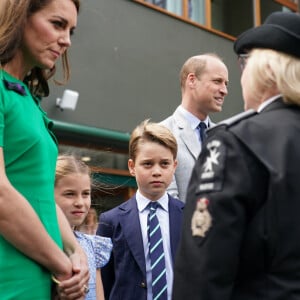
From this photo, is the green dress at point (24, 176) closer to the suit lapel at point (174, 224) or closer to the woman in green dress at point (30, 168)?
the woman in green dress at point (30, 168)

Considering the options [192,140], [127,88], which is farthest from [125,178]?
[192,140]

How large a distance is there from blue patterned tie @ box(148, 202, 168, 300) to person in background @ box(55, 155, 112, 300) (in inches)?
9.0

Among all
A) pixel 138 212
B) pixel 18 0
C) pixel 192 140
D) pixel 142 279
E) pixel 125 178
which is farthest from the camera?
pixel 125 178

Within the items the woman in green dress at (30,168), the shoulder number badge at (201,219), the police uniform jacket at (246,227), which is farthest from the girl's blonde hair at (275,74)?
the woman in green dress at (30,168)

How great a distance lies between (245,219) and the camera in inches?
71.7

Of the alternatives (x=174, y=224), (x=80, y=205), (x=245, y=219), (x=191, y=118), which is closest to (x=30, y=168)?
(x=245, y=219)

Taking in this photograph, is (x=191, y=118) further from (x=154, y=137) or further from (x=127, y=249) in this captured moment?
(x=127, y=249)

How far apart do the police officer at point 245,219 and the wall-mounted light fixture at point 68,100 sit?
6.90 m

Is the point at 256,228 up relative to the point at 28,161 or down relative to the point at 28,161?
down

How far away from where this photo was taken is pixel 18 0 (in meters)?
2.14

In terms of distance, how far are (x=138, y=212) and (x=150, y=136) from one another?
0.45 m

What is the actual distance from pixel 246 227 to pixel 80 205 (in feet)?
5.41

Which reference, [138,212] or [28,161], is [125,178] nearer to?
[138,212]

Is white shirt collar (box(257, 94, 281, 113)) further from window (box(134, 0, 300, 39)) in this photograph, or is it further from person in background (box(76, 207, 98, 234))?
window (box(134, 0, 300, 39))
